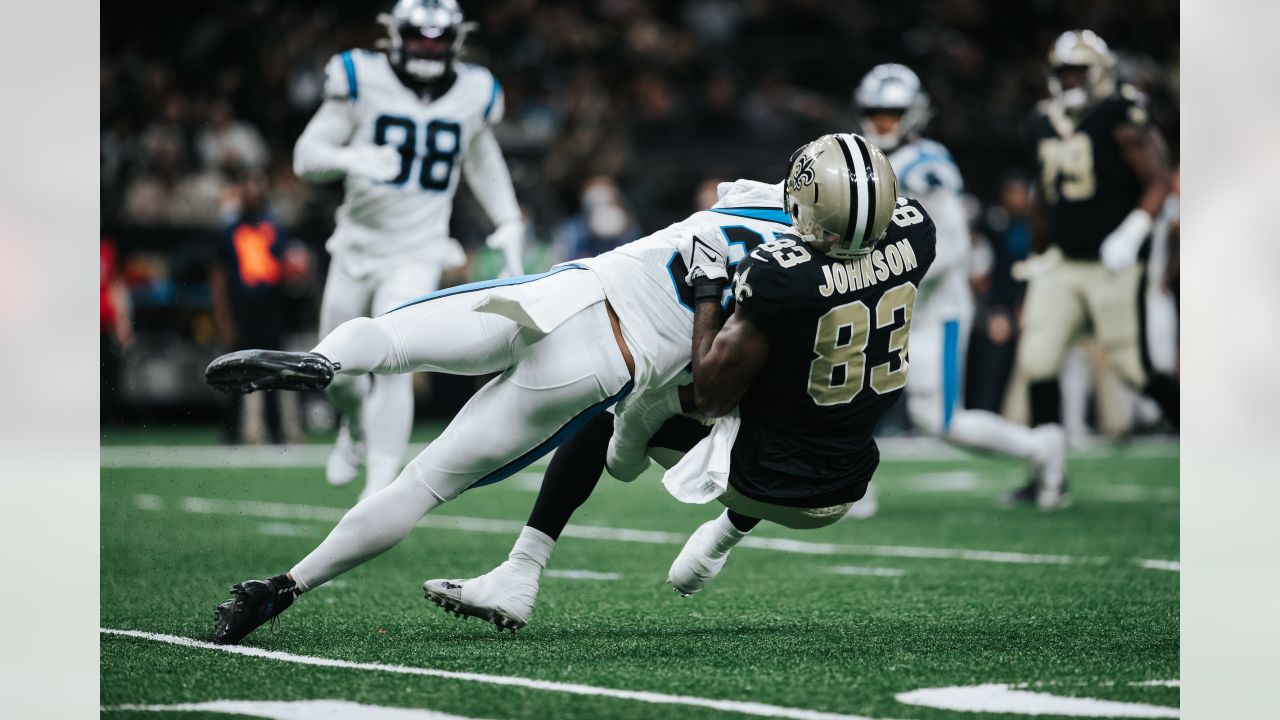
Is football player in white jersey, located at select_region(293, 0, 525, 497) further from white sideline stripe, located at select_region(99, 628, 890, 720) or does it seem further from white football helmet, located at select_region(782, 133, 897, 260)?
white football helmet, located at select_region(782, 133, 897, 260)

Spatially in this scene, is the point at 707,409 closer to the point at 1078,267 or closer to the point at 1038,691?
the point at 1038,691

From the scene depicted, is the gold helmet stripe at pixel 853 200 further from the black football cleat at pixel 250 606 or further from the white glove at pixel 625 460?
the black football cleat at pixel 250 606

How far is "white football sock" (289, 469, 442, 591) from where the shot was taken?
11.9 feet

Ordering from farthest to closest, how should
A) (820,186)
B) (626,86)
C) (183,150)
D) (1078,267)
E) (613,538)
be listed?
(626,86) < (183,150) < (1078,267) < (613,538) < (820,186)

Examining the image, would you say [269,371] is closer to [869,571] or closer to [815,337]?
[815,337]

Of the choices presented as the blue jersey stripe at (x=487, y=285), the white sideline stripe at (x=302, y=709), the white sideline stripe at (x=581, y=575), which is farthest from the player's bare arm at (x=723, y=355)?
the white sideline stripe at (x=581, y=575)

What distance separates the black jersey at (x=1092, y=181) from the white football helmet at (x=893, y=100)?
0.78 metres

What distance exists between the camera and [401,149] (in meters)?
6.02

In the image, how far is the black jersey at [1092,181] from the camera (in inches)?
275

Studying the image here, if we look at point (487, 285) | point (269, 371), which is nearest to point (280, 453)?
point (487, 285)

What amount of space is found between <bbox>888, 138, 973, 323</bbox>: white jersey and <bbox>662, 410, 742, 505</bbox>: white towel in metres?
3.04

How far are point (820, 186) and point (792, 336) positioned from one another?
0.34 meters
